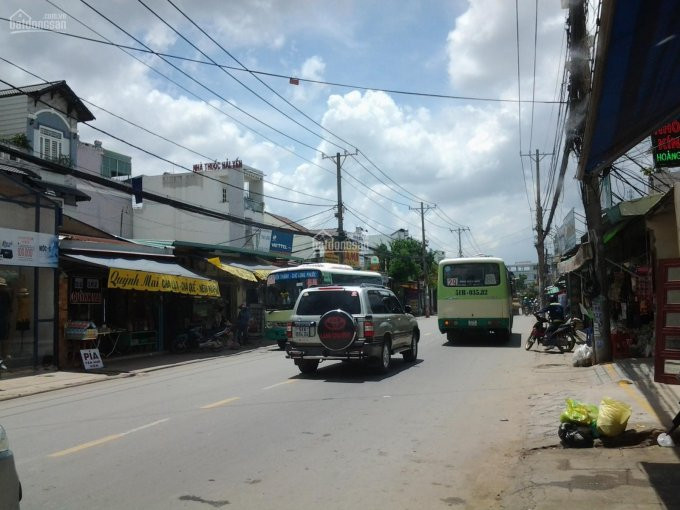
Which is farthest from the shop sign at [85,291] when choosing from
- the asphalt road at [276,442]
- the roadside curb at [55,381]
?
the asphalt road at [276,442]

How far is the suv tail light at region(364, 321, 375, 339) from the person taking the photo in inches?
474

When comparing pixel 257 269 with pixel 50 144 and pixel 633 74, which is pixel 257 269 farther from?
pixel 633 74

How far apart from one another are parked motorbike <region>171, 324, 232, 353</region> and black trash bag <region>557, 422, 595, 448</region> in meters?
16.3

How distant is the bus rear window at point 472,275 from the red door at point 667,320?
1398 centimetres

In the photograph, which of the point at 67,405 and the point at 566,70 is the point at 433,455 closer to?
the point at 67,405

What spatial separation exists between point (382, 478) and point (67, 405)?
7202 mm

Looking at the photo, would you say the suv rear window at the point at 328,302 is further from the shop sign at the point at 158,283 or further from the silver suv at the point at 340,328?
the shop sign at the point at 158,283

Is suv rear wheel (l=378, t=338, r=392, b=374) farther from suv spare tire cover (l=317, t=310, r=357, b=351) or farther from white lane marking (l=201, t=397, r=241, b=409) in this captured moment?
white lane marking (l=201, t=397, r=241, b=409)

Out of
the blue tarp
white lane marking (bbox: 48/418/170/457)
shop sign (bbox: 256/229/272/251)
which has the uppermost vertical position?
shop sign (bbox: 256/229/272/251)

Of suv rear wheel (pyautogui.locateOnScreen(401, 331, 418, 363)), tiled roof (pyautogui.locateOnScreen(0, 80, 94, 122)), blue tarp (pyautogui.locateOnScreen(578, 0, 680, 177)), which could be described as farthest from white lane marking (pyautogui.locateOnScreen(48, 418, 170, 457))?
tiled roof (pyautogui.locateOnScreen(0, 80, 94, 122))

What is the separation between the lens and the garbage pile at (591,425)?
6594 millimetres

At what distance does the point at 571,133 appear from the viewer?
12.1 metres

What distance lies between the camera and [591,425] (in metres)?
6.77

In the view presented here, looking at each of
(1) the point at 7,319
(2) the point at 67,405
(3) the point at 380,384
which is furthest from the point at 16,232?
(3) the point at 380,384
